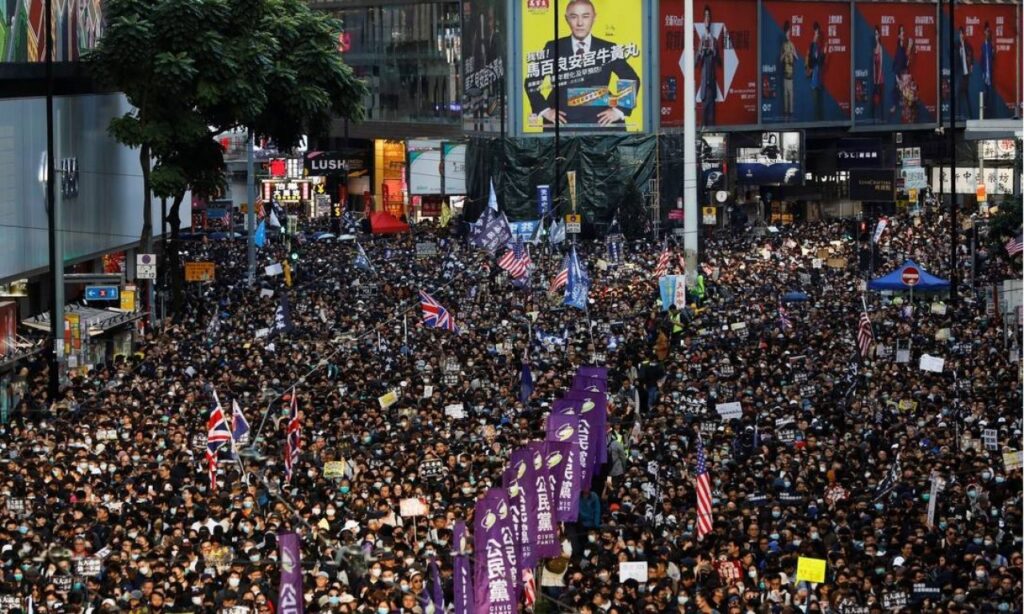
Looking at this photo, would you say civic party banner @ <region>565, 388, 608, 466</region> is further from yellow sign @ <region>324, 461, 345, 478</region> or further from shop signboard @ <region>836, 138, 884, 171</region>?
shop signboard @ <region>836, 138, 884, 171</region>

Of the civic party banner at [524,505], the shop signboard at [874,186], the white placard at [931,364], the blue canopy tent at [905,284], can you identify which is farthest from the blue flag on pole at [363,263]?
the civic party banner at [524,505]

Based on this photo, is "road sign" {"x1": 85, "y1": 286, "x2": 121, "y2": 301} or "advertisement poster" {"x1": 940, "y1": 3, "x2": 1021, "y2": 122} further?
"advertisement poster" {"x1": 940, "y1": 3, "x2": 1021, "y2": 122}

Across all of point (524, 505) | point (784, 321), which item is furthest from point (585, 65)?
point (524, 505)

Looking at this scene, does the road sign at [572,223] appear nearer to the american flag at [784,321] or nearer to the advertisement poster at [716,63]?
the advertisement poster at [716,63]

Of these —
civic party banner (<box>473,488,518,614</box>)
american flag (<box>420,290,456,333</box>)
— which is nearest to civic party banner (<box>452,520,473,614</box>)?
civic party banner (<box>473,488,518,614</box>)

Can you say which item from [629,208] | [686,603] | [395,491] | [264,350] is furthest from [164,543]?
[629,208]

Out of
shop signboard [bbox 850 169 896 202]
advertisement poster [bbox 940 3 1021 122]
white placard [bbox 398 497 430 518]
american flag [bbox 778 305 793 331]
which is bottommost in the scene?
white placard [bbox 398 497 430 518]
